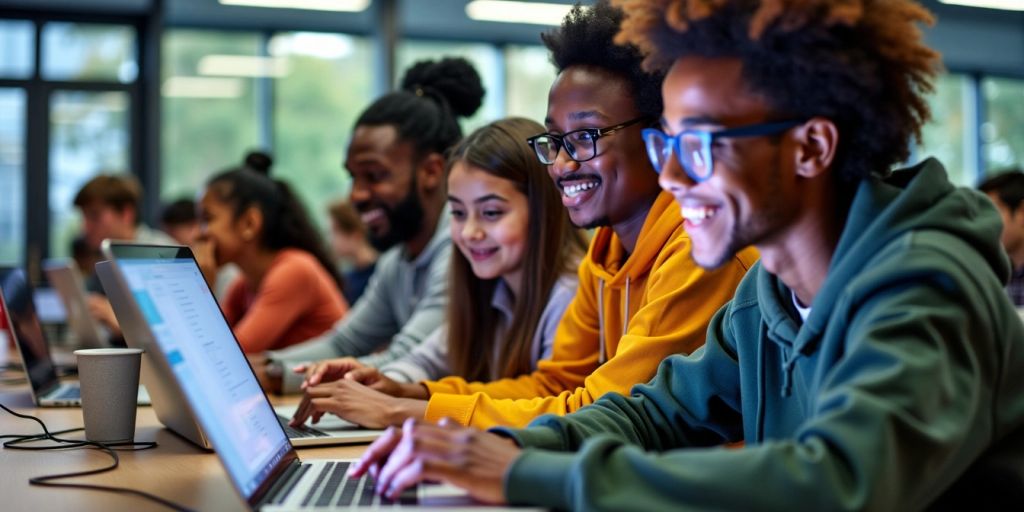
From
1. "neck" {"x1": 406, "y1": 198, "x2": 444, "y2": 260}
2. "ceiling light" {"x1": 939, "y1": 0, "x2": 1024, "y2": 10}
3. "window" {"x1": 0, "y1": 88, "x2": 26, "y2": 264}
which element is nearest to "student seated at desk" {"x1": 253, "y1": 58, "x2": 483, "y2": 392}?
"neck" {"x1": 406, "y1": 198, "x2": 444, "y2": 260}

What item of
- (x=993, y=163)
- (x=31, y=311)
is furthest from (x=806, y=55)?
(x=993, y=163)

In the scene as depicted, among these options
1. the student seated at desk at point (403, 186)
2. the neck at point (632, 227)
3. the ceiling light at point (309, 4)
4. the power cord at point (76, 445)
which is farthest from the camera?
the ceiling light at point (309, 4)

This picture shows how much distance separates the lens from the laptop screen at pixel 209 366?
99 cm

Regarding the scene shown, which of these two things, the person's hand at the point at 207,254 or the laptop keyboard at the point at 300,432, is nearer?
the laptop keyboard at the point at 300,432

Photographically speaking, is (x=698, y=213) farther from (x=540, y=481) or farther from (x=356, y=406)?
(x=356, y=406)

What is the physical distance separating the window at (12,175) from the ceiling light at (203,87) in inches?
43.3

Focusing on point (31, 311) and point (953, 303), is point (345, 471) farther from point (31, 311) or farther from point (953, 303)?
point (31, 311)

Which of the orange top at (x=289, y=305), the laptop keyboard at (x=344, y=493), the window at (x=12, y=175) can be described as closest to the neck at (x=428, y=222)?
the orange top at (x=289, y=305)

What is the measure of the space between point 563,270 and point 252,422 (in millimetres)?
A: 972

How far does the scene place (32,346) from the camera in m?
2.23

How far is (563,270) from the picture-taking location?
204 cm

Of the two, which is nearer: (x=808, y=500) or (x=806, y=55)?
(x=808, y=500)

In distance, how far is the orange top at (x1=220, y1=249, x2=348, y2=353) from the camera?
9.98 feet

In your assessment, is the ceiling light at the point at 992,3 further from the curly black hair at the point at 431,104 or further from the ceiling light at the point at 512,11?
the curly black hair at the point at 431,104
